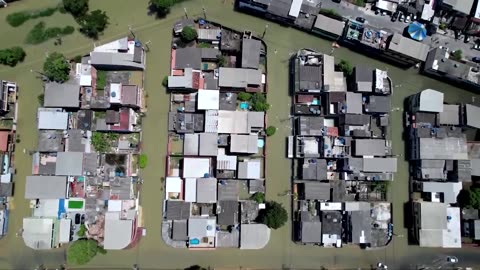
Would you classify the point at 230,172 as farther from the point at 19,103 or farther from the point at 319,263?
the point at 19,103

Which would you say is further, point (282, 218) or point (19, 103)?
point (19, 103)

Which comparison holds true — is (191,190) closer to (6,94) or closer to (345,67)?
(345,67)

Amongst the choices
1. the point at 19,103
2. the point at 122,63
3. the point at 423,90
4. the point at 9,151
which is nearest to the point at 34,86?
the point at 19,103

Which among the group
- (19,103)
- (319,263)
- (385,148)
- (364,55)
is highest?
(364,55)

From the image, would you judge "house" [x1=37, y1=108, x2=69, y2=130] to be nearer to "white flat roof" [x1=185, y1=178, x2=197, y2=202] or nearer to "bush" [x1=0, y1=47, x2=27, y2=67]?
"bush" [x1=0, y1=47, x2=27, y2=67]

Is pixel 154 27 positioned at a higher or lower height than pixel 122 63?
higher

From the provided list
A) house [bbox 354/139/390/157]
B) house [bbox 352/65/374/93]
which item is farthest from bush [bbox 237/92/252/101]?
house [bbox 354/139/390/157]
